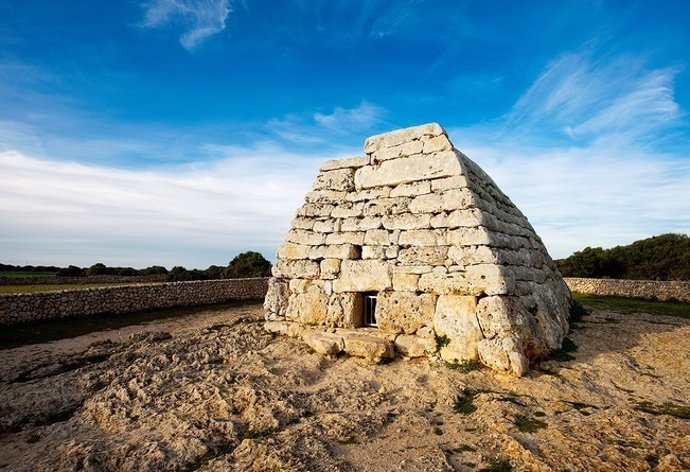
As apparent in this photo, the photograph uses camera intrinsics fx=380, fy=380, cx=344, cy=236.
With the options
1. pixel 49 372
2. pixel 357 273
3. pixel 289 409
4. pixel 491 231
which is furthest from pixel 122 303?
pixel 491 231

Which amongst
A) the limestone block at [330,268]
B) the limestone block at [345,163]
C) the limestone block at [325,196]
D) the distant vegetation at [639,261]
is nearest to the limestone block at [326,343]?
the limestone block at [330,268]

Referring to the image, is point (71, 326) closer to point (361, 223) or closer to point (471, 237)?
point (361, 223)

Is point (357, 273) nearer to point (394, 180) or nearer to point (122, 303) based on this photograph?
point (394, 180)

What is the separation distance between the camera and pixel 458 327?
641 centimetres

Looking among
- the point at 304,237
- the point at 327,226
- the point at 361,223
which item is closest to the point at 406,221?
the point at 361,223

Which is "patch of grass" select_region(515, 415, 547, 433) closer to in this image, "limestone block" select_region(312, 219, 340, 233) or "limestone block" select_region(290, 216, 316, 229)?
"limestone block" select_region(312, 219, 340, 233)

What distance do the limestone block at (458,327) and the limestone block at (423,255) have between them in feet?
2.29

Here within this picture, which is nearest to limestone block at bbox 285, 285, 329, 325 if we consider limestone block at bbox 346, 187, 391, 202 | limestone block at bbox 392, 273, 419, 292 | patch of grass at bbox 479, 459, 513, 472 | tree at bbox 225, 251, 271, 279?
limestone block at bbox 392, 273, 419, 292

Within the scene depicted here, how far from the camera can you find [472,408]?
195 inches

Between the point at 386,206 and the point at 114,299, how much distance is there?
12.7 meters

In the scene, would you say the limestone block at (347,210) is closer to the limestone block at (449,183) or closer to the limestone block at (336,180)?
the limestone block at (336,180)

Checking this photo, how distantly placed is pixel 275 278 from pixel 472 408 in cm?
518

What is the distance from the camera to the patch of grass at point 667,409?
15.5 ft

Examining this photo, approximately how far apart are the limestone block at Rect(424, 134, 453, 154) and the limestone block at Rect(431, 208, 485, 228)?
1396mm
